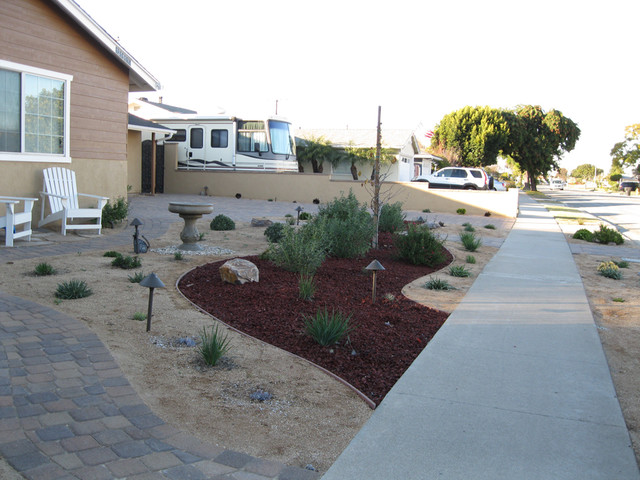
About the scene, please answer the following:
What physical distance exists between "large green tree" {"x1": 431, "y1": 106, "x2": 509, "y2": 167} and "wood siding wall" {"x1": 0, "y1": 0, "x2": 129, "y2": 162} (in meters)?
39.4

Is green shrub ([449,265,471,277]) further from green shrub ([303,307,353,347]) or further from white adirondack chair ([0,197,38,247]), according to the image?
white adirondack chair ([0,197,38,247])

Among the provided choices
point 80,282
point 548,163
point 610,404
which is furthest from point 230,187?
point 548,163

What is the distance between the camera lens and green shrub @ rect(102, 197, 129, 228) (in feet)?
39.8

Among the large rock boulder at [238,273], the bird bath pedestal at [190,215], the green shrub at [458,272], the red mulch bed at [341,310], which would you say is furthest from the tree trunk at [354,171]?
the large rock boulder at [238,273]

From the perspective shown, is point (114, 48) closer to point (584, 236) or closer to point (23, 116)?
point (23, 116)

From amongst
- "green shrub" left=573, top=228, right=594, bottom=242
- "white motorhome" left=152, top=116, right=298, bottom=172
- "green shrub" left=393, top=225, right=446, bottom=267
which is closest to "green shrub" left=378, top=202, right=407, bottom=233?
"green shrub" left=393, top=225, right=446, bottom=267

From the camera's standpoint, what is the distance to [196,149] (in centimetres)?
2641

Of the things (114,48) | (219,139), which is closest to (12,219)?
(114,48)

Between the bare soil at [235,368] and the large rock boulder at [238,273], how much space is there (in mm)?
333

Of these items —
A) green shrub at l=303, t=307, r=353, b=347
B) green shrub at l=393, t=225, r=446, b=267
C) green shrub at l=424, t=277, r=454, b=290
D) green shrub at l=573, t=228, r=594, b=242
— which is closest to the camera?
green shrub at l=303, t=307, r=353, b=347

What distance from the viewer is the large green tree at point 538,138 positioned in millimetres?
53875

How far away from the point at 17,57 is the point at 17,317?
698cm

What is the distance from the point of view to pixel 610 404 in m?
4.14

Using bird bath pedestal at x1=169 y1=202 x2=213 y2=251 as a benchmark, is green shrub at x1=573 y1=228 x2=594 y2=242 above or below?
below
